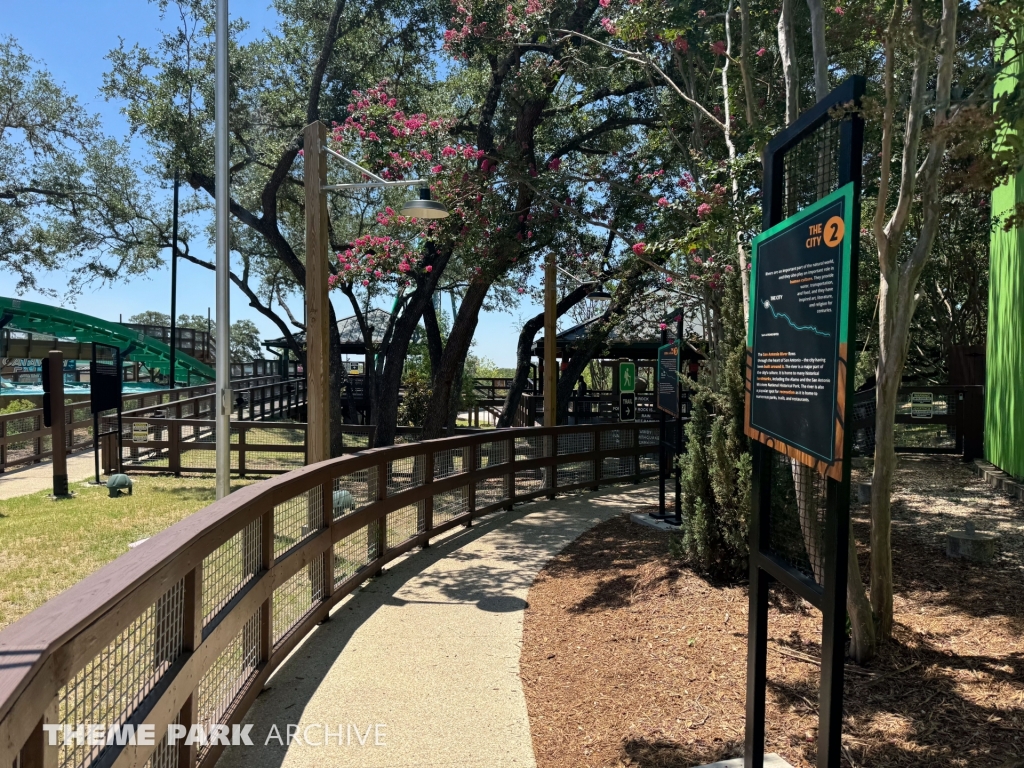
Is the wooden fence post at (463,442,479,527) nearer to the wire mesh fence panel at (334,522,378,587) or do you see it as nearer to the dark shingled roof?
the wire mesh fence panel at (334,522,378,587)

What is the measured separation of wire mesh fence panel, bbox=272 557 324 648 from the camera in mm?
4078

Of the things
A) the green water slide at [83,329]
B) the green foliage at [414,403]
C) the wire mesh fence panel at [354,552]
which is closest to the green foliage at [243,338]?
the green water slide at [83,329]

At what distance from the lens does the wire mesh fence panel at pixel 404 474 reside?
239 inches

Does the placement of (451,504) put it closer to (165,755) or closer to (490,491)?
(490,491)

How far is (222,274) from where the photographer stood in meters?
5.77

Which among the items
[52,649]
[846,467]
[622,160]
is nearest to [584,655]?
[846,467]

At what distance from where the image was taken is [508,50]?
10953mm

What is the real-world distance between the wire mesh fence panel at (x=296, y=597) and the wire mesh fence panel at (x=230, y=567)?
468mm

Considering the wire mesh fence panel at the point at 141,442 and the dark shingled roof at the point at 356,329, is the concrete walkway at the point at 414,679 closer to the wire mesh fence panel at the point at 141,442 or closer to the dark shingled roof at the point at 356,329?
the wire mesh fence panel at the point at 141,442

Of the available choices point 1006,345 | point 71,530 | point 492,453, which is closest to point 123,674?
point 492,453

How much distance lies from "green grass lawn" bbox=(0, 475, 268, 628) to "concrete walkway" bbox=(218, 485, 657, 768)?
96.4 inches

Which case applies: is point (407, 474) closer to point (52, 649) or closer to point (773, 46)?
point (52, 649)

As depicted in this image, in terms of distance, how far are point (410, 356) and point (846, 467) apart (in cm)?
2730

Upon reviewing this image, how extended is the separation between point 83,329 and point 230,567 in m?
31.2
